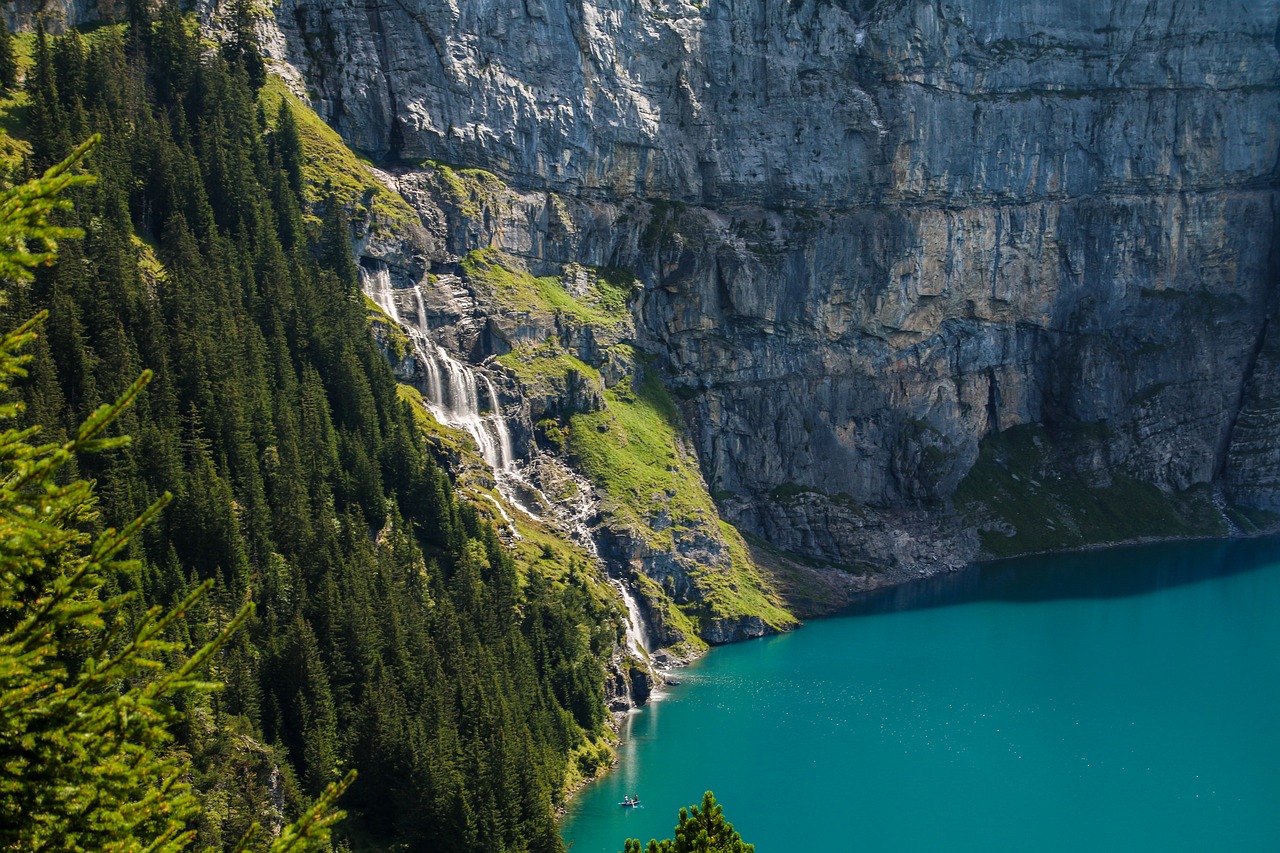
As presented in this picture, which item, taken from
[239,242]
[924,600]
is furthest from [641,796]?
[924,600]

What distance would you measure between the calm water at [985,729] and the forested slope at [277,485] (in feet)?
34.6

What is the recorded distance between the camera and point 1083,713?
93875 millimetres

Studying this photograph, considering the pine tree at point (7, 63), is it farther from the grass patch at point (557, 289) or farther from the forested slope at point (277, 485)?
the grass patch at point (557, 289)

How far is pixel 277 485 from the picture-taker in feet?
248

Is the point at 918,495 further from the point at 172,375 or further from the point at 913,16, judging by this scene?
the point at 172,375

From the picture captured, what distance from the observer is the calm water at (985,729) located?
239ft

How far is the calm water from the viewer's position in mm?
72875

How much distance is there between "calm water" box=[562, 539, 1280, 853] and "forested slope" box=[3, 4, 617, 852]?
10.5m

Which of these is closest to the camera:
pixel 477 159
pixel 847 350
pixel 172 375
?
pixel 172 375

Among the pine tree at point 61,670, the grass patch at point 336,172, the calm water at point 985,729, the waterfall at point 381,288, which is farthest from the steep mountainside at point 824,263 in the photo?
the pine tree at point 61,670

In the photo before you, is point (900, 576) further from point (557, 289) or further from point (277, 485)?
point (277, 485)

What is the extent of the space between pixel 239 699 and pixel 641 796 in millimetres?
28239

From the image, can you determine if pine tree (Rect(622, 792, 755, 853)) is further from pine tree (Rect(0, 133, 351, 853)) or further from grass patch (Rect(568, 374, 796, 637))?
grass patch (Rect(568, 374, 796, 637))

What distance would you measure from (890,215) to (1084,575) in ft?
163
